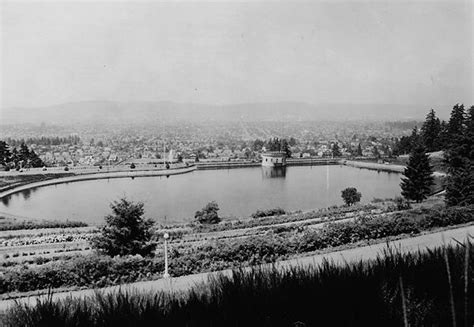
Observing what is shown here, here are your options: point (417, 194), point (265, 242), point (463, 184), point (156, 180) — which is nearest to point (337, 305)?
point (265, 242)

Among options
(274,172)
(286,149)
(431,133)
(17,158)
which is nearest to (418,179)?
(431,133)

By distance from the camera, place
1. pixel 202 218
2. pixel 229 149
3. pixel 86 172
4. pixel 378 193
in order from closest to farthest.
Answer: pixel 202 218 → pixel 378 193 → pixel 86 172 → pixel 229 149

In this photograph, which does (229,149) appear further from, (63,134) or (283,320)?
(283,320)

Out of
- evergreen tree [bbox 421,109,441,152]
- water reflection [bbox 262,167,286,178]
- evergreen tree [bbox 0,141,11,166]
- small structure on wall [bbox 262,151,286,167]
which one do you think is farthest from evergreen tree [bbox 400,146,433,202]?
evergreen tree [bbox 0,141,11,166]

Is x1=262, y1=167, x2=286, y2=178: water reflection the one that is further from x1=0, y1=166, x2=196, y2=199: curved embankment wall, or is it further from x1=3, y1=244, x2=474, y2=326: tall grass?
x1=3, y1=244, x2=474, y2=326: tall grass

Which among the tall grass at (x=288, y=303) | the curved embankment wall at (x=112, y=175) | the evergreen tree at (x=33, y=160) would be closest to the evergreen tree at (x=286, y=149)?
the curved embankment wall at (x=112, y=175)

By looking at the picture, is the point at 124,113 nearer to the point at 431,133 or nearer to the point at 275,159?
the point at 275,159
